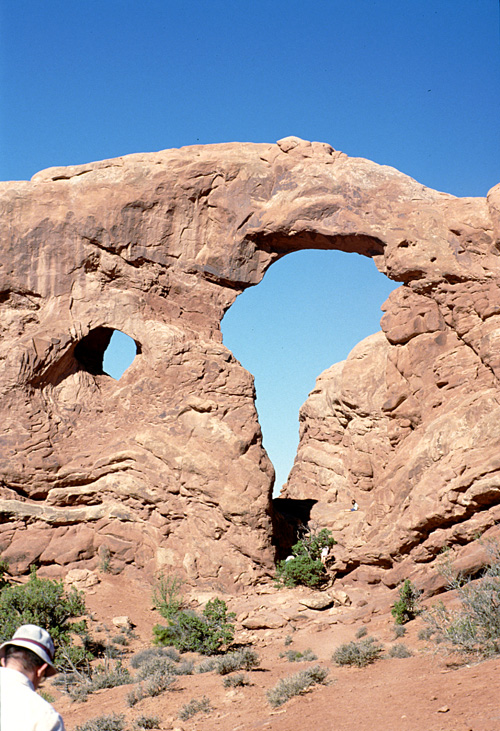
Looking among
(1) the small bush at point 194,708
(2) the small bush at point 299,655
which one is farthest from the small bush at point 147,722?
(2) the small bush at point 299,655

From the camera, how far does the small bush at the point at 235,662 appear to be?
10.9 metres

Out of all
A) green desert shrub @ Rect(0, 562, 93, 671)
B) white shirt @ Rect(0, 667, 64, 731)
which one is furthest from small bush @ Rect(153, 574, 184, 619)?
white shirt @ Rect(0, 667, 64, 731)

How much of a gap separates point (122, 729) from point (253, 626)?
5.82 metres

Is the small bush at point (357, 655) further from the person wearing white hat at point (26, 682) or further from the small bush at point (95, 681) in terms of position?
the person wearing white hat at point (26, 682)

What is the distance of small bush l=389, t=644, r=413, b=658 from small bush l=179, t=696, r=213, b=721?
9.66 feet

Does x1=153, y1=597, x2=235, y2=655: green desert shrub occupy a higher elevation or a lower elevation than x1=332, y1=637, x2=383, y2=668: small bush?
higher

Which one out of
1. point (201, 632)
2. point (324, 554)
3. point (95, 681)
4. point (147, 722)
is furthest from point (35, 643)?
point (324, 554)

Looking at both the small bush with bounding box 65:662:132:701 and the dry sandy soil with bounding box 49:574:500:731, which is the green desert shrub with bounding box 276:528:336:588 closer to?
the dry sandy soil with bounding box 49:574:500:731

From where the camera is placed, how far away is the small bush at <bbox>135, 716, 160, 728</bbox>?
8680mm

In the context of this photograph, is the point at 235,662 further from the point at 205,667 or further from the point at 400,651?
the point at 400,651

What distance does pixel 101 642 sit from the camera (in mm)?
13391

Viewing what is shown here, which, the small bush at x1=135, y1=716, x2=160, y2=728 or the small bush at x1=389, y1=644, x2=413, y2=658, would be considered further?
the small bush at x1=389, y1=644, x2=413, y2=658

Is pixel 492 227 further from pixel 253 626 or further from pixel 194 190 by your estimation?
pixel 253 626

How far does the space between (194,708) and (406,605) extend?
5059 millimetres
